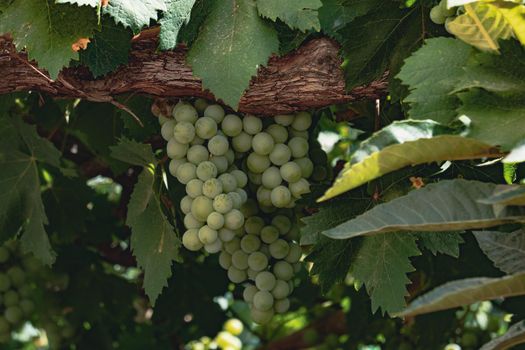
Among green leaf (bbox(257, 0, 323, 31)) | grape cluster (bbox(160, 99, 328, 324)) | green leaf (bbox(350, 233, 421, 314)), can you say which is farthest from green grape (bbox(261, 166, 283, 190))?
green leaf (bbox(257, 0, 323, 31))

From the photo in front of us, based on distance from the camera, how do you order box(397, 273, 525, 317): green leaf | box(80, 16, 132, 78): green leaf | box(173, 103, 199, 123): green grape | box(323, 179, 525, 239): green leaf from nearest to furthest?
box(397, 273, 525, 317): green leaf, box(323, 179, 525, 239): green leaf, box(80, 16, 132, 78): green leaf, box(173, 103, 199, 123): green grape

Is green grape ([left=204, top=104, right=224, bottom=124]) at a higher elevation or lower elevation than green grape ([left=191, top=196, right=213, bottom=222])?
higher

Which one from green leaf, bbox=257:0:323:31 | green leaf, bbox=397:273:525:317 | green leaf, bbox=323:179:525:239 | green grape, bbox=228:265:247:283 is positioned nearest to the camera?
green leaf, bbox=397:273:525:317

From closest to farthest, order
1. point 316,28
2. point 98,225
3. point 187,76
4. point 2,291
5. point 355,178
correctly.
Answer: point 355,178
point 316,28
point 187,76
point 2,291
point 98,225

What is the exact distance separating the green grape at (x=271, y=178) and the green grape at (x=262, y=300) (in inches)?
8.3

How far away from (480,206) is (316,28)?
0.46 m

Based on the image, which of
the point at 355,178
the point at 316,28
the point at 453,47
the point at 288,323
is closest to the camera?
the point at 355,178

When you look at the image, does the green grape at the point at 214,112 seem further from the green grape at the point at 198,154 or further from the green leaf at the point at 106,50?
the green leaf at the point at 106,50

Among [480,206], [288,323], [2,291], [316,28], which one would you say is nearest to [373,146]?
[480,206]

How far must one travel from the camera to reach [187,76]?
5.59ft

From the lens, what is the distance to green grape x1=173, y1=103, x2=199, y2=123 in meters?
1.75

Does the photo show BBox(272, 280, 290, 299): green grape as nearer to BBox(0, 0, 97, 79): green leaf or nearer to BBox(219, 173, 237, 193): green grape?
BBox(219, 173, 237, 193): green grape

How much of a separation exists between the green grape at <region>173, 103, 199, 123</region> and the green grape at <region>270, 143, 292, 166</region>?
6.3 inches

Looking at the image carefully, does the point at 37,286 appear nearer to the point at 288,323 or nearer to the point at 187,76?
the point at 288,323
